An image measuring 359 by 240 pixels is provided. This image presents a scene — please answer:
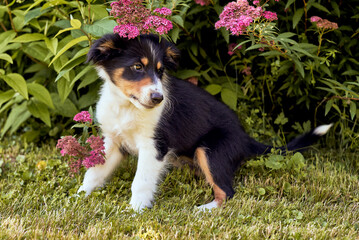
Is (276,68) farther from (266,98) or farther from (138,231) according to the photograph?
(138,231)

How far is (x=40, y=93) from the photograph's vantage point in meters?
3.81

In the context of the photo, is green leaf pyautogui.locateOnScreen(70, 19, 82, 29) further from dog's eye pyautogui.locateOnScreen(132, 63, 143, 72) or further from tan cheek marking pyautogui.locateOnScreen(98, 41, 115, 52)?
dog's eye pyautogui.locateOnScreen(132, 63, 143, 72)

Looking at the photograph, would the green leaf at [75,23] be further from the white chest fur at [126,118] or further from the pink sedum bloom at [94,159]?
the pink sedum bloom at [94,159]

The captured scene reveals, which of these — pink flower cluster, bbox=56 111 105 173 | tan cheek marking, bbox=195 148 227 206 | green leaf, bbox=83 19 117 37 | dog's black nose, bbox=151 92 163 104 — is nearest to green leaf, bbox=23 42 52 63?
green leaf, bbox=83 19 117 37

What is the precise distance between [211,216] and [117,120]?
37.7 inches

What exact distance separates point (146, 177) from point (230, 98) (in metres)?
1.32

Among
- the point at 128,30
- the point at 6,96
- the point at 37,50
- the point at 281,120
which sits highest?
the point at 128,30

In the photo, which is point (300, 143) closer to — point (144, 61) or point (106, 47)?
point (144, 61)

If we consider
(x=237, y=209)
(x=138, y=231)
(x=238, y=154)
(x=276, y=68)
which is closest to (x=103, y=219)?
(x=138, y=231)

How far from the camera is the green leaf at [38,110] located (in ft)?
12.9

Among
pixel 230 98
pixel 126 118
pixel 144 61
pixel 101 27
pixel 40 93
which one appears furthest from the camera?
pixel 230 98

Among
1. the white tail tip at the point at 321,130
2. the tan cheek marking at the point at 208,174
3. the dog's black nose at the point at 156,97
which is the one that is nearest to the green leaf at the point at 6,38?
the dog's black nose at the point at 156,97

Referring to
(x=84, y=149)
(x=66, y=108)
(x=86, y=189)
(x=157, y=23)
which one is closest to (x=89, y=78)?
(x=66, y=108)

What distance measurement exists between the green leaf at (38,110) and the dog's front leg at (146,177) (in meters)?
1.30
